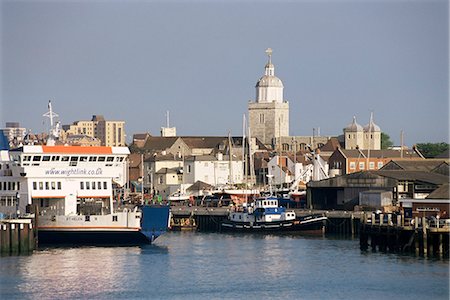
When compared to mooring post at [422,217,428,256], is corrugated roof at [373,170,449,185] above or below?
above

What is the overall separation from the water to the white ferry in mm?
1027

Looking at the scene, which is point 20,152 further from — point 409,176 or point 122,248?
point 409,176

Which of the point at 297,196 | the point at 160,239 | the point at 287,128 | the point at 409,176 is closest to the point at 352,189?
the point at 409,176

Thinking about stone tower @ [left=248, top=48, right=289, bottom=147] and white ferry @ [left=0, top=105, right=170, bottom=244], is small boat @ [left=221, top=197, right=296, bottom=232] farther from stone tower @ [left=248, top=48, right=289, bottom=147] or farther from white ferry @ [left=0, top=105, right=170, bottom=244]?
stone tower @ [left=248, top=48, right=289, bottom=147]

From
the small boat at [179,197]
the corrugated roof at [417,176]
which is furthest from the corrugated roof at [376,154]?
the corrugated roof at [417,176]

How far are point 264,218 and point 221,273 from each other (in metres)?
26.0

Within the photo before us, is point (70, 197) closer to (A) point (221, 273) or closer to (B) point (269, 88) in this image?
(A) point (221, 273)

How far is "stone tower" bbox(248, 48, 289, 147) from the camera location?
16775cm

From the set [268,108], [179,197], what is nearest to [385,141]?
[268,108]

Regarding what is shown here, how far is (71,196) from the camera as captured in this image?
6875 cm

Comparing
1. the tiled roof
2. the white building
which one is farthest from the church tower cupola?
the tiled roof

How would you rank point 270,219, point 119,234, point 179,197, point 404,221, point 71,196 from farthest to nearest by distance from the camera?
point 179,197 → point 270,219 → point 71,196 → point 119,234 → point 404,221

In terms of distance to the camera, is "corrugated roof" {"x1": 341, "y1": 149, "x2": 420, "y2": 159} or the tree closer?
"corrugated roof" {"x1": 341, "y1": 149, "x2": 420, "y2": 159}

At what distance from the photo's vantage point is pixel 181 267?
60.2 m
